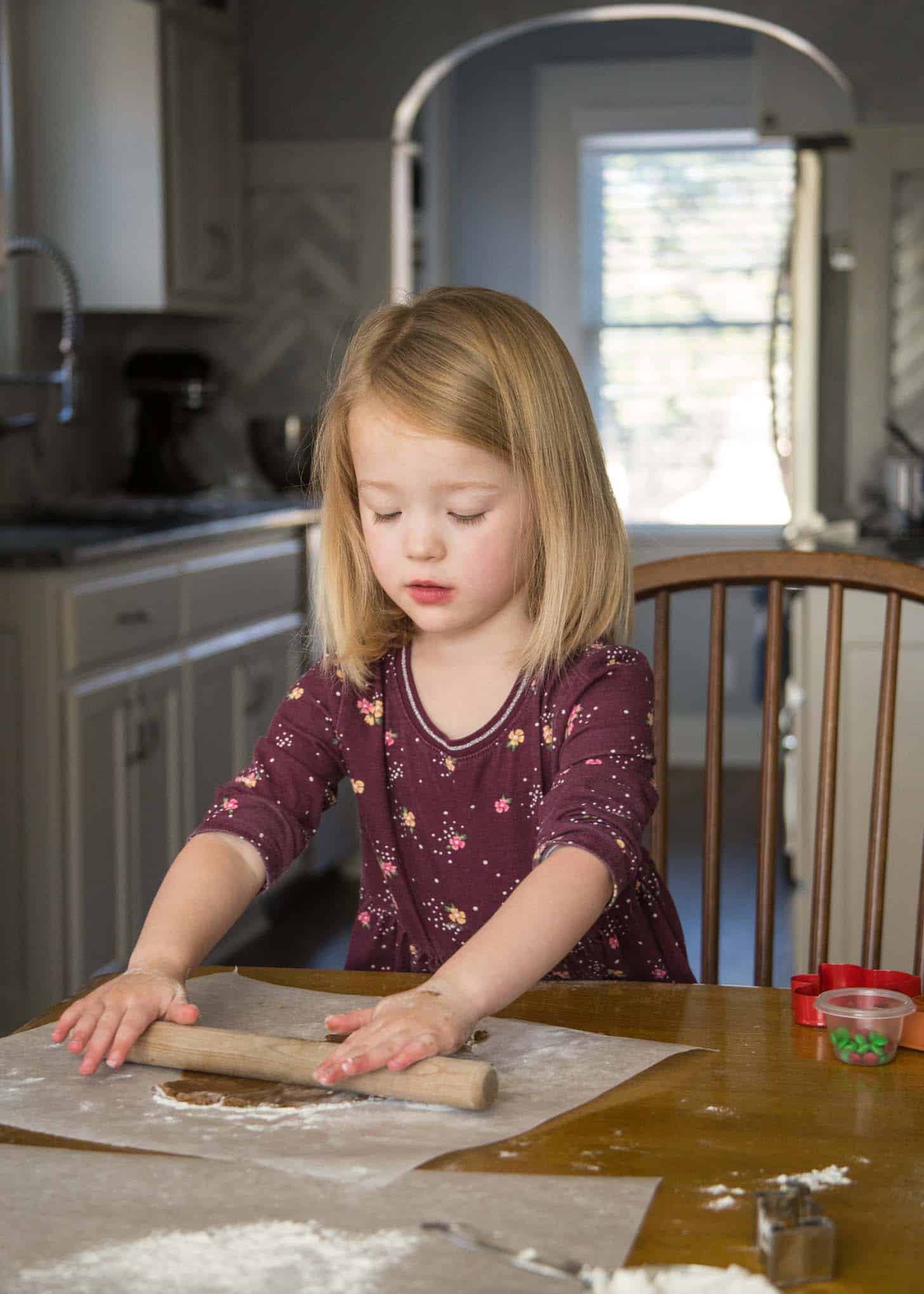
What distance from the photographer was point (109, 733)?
108 inches

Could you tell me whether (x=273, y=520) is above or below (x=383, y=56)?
below

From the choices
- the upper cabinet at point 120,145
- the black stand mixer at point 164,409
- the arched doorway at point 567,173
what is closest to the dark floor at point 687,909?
the arched doorway at point 567,173

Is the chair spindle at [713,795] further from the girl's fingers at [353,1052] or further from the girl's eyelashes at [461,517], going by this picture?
the girl's fingers at [353,1052]

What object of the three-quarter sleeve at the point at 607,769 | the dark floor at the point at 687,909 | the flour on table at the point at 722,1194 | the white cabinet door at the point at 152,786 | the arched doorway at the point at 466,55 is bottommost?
the dark floor at the point at 687,909

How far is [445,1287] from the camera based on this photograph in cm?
61

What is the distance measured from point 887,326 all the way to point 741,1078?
318 cm

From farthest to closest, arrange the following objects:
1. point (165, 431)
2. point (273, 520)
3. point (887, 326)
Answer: point (165, 431) < point (887, 326) < point (273, 520)

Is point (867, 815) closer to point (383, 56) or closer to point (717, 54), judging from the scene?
point (383, 56)

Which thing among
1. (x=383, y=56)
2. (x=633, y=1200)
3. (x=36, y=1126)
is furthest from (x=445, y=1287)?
(x=383, y=56)

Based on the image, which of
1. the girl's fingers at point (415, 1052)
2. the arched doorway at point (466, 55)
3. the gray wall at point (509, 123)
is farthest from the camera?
the gray wall at point (509, 123)

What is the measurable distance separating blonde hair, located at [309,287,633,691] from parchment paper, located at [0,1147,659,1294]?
0.52 meters

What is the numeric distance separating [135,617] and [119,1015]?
197cm

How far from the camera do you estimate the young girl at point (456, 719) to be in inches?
38.4

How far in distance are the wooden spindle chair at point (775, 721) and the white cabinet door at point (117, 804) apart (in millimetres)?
1468
